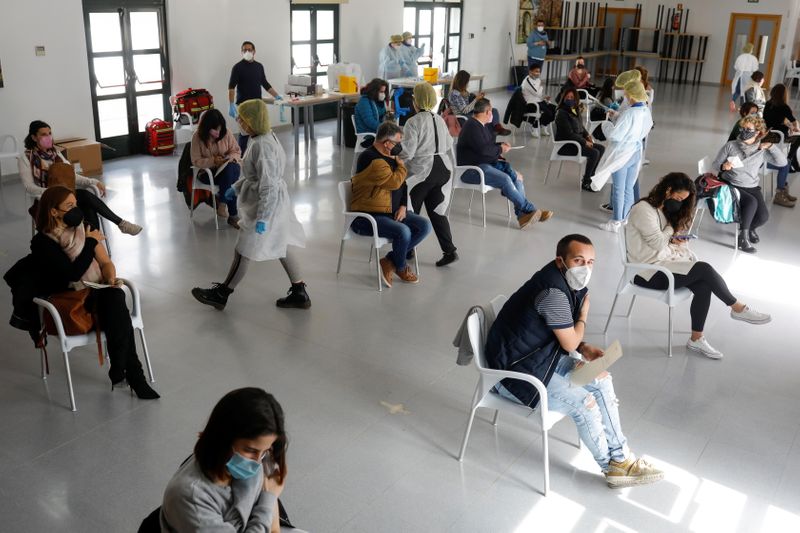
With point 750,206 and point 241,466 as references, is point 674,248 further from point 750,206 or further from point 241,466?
point 241,466

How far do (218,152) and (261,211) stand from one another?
2352mm

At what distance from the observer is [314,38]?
40.0 ft

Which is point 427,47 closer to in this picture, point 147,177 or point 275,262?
point 147,177

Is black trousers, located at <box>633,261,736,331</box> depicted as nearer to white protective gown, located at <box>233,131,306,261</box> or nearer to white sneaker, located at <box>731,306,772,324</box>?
white sneaker, located at <box>731,306,772,324</box>

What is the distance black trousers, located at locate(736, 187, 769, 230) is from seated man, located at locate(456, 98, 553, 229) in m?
1.82

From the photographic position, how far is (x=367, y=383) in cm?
428

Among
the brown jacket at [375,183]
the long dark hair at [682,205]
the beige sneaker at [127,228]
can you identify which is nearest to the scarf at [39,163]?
the beige sneaker at [127,228]

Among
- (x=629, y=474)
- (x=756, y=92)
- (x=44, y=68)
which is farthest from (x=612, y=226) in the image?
(x=44, y=68)

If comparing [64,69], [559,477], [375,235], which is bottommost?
[559,477]

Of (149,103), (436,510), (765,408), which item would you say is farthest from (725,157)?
(149,103)

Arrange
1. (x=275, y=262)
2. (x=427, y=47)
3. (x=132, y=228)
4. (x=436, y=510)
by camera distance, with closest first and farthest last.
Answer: (x=436, y=510)
(x=132, y=228)
(x=275, y=262)
(x=427, y=47)

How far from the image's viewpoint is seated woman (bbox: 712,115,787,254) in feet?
22.1

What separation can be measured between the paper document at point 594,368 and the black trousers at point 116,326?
2.27 metres

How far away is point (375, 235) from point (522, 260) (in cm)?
156
